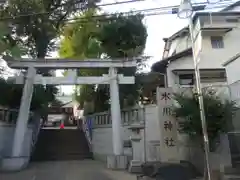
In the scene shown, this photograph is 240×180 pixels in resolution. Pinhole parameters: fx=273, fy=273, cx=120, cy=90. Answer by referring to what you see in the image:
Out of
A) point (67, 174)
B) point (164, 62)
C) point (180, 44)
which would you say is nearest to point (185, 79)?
point (164, 62)

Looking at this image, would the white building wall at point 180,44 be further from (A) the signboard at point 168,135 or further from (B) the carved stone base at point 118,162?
(B) the carved stone base at point 118,162

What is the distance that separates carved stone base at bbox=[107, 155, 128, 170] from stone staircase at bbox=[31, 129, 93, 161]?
4.29 m

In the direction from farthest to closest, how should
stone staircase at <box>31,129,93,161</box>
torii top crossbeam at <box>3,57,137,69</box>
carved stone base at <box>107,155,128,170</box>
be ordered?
stone staircase at <box>31,129,93,161</box> → torii top crossbeam at <box>3,57,137,69</box> → carved stone base at <box>107,155,128,170</box>

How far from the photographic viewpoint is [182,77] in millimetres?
17016

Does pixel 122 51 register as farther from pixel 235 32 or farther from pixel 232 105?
pixel 232 105

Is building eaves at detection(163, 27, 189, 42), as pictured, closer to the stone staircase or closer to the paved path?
the stone staircase

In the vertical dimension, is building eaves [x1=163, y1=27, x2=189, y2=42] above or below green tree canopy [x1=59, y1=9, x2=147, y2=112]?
above

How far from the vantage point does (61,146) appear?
701 inches

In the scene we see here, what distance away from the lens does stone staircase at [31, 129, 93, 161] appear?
52.6 feet

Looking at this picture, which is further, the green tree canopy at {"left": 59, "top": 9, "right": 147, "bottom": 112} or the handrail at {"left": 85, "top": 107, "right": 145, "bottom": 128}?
the green tree canopy at {"left": 59, "top": 9, "right": 147, "bottom": 112}

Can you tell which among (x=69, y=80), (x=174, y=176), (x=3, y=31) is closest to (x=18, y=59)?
(x=69, y=80)

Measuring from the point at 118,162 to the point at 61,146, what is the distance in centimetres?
704

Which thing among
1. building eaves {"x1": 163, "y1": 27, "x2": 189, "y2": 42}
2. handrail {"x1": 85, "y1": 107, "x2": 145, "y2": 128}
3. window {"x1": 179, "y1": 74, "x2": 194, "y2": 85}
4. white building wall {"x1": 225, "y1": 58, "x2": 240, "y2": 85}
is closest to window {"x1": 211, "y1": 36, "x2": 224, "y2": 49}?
building eaves {"x1": 163, "y1": 27, "x2": 189, "y2": 42}

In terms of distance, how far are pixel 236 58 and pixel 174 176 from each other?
569 cm
